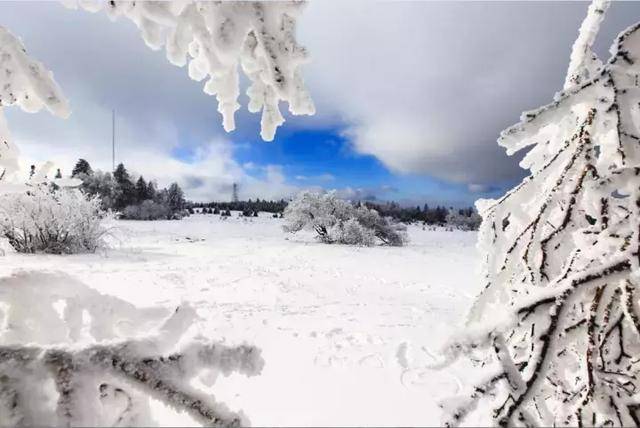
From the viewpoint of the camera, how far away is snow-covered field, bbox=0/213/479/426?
3305 mm

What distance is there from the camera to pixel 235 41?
4.54ft

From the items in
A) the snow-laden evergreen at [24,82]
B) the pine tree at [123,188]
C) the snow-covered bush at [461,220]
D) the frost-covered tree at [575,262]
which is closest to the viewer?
the frost-covered tree at [575,262]

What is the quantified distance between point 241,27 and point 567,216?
1297 mm

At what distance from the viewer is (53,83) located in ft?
5.42

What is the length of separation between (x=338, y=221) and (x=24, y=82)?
64.4 feet

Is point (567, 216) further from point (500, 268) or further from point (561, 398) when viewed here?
point (561, 398)

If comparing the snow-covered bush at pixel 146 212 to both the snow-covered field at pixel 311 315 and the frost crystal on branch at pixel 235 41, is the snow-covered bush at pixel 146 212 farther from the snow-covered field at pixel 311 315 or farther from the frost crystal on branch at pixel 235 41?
the frost crystal on branch at pixel 235 41

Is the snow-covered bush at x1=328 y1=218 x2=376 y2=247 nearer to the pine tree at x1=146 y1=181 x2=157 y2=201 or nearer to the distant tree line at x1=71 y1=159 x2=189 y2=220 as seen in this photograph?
the distant tree line at x1=71 y1=159 x2=189 y2=220

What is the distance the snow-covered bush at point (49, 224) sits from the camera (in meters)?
12.1

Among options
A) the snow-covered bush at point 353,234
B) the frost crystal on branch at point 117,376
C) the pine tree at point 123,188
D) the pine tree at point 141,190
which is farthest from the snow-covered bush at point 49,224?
the pine tree at point 141,190

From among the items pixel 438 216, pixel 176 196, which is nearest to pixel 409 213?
pixel 438 216

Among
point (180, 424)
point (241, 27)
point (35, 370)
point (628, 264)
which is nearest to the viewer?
point (35, 370)

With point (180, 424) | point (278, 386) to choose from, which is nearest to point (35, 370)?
point (180, 424)

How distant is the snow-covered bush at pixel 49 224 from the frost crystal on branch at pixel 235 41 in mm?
12435
